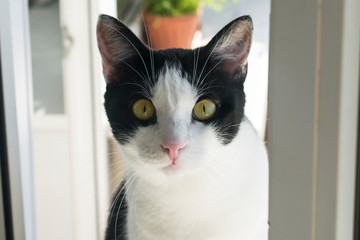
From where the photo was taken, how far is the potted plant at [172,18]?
67cm

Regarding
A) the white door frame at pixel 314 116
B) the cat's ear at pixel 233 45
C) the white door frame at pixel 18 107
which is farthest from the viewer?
the white door frame at pixel 18 107

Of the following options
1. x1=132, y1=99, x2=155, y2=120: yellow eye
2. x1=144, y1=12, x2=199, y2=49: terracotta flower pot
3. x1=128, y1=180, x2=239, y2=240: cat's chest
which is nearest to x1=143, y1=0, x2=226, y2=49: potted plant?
x1=144, y1=12, x2=199, y2=49: terracotta flower pot

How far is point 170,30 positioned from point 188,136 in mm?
216

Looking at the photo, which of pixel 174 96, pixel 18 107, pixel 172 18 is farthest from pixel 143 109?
pixel 18 107

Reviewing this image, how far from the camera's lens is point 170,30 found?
699 millimetres

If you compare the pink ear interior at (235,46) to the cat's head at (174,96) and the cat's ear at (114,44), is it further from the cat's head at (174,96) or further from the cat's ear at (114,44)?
the cat's ear at (114,44)

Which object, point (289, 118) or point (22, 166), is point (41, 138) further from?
point (289, 118)

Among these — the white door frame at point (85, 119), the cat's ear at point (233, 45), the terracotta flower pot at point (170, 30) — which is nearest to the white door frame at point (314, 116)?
the cat's ear at point (233, 45)

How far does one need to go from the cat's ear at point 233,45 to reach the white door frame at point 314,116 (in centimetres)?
11

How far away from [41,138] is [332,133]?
0.73 m

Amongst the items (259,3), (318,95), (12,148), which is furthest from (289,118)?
(12,148)

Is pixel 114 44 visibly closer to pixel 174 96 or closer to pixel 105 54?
pixel 105 54

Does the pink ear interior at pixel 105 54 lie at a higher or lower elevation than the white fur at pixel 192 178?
higher

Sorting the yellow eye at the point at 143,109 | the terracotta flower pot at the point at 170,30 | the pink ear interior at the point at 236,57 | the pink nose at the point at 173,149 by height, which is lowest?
the pink nose at the point at 173,149
